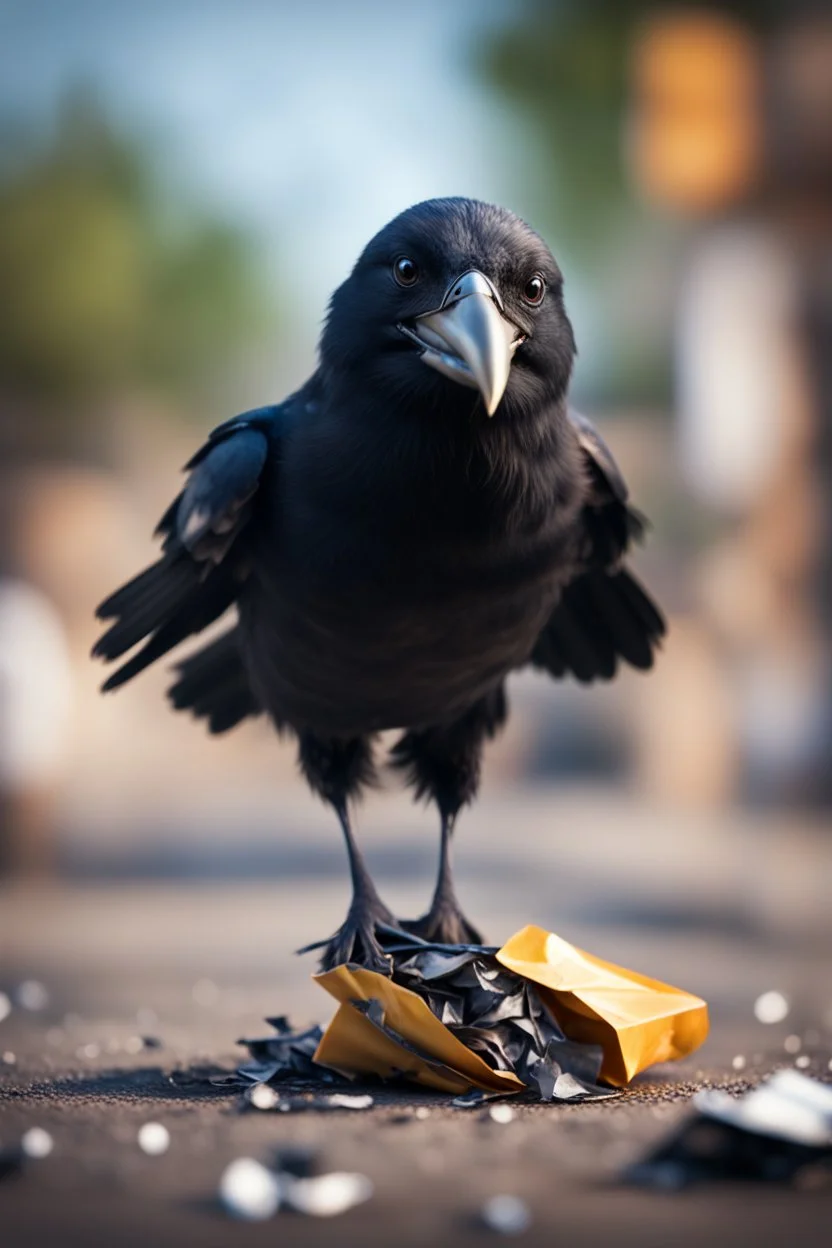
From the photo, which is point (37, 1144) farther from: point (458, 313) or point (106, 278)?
point (106, 278)

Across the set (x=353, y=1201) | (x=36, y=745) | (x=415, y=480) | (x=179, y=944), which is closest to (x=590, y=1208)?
(x=353, y=1201)

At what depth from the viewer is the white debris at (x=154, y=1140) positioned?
2123 millimetres

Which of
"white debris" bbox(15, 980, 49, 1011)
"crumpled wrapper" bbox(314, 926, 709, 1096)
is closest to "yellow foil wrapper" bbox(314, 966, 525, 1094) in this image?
"crumpled wrapper" bbox(314, 926, 709, 1096)

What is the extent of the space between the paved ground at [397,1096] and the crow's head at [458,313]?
1.12 m

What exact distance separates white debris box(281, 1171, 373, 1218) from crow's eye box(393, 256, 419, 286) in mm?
1385

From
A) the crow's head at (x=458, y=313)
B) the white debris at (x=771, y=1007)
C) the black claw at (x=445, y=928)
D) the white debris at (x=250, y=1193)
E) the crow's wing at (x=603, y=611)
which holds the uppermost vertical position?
the crow's wing at (x=603, y=611)

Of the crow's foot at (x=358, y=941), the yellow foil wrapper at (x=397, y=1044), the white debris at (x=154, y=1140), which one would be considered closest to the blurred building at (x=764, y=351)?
the crow's foot at (x=358, y=941)

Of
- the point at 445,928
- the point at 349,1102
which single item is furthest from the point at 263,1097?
the point at 445,928

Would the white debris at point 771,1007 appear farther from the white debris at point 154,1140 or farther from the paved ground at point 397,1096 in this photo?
the white debris at point 154,1140

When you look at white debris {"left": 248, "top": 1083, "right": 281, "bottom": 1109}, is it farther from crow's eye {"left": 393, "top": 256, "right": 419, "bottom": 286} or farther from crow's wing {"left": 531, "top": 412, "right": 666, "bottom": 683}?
crow's eye {"left": 393, "top": 256, "right": 419, "bottom": 286}

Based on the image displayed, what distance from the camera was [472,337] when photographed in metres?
2.31

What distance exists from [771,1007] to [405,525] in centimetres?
166

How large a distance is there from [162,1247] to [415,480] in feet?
4.15

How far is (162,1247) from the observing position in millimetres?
1747
